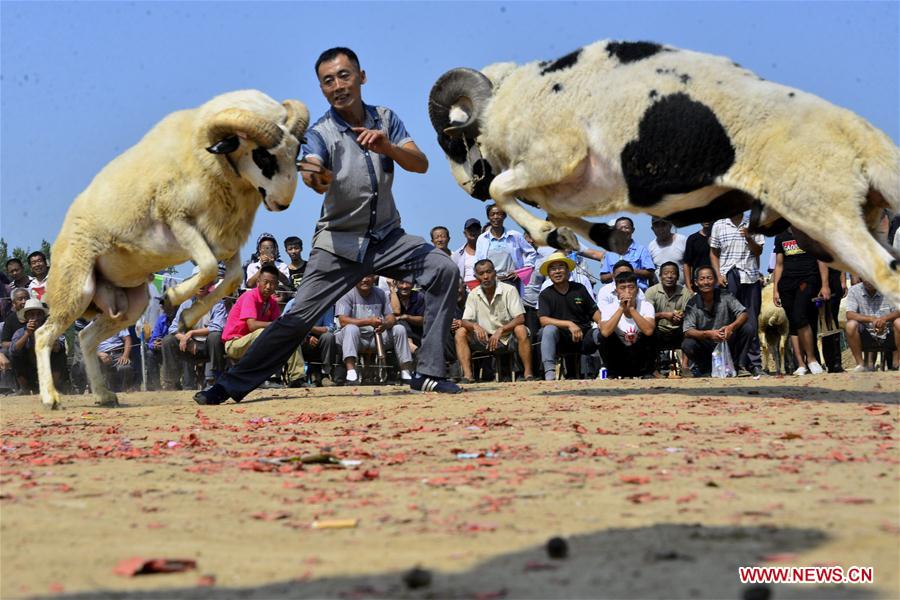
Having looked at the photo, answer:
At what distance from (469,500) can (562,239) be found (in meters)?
4.24

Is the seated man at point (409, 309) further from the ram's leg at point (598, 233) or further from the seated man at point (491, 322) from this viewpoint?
the ram's leg at point (598, 233)

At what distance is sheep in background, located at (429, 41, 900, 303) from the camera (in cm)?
819

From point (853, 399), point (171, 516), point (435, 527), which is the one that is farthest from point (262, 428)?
point (853, 399)

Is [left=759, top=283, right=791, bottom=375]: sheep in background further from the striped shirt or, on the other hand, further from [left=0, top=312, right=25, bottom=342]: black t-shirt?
[left=0, top=312, right=25, bottom=342]: black t-shirt

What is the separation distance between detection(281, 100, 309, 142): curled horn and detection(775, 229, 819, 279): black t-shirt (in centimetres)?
677

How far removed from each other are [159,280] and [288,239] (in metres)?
2.91

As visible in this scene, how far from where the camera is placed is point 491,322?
51.3 ft

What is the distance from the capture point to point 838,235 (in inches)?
321

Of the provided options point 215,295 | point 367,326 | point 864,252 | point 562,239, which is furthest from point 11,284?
point 864,252

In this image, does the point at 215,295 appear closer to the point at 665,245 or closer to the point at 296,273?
the point at 296,273

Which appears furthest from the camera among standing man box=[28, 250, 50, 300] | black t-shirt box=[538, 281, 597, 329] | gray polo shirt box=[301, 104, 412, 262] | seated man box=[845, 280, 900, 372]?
standing man box=[28, 250, 50, 300]

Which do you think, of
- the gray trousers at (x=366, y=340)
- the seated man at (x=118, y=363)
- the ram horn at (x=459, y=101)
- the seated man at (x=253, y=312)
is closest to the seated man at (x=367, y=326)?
the gray trousers at (x=366, y=340)

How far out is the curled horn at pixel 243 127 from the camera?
10328mm

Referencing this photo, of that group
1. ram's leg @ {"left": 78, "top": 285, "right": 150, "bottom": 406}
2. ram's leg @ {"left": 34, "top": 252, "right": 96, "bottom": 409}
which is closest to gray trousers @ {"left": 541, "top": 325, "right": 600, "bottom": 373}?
ram's leg @ {"left": 78, "top": 285, "right": 150, "bottom": 406}
